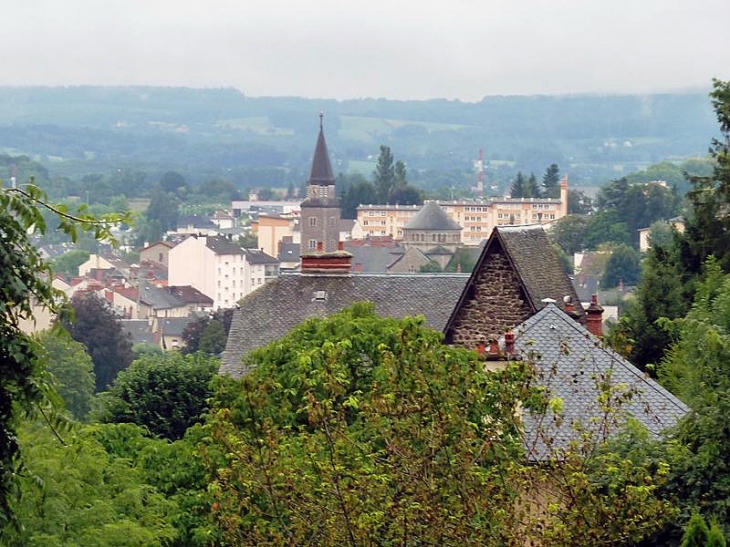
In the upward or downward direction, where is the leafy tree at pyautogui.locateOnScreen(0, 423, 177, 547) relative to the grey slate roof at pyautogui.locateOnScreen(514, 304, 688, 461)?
downward

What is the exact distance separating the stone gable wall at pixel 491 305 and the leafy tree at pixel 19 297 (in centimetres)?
1895

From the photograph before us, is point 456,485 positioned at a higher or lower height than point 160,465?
higher

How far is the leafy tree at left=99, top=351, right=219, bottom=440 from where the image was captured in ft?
138

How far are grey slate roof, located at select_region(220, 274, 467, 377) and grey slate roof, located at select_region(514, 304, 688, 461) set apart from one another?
12.3 m

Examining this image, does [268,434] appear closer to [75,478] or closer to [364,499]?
[364,499]

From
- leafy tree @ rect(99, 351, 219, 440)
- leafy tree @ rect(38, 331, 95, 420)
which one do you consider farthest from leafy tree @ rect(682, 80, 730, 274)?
leafy tree @ rect(38, 331, 95, 420)

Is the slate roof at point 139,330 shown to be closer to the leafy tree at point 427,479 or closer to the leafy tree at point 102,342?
the leafy tree at point 102,342

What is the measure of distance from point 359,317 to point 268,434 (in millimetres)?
10422

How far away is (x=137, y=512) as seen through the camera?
22312mm

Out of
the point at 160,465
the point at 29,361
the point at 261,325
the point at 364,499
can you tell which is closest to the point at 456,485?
the point at 364,499

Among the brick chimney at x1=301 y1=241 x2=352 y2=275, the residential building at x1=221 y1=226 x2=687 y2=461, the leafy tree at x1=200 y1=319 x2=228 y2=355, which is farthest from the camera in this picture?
the leafy tree at x1=200 y1=319 x2=228 y2=355

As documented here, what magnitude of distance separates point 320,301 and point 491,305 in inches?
261

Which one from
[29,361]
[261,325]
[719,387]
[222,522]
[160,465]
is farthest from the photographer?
[261,325]

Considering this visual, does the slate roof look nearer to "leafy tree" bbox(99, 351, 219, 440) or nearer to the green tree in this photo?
"leafy tree" bbox(99, 351, 219, 440)
